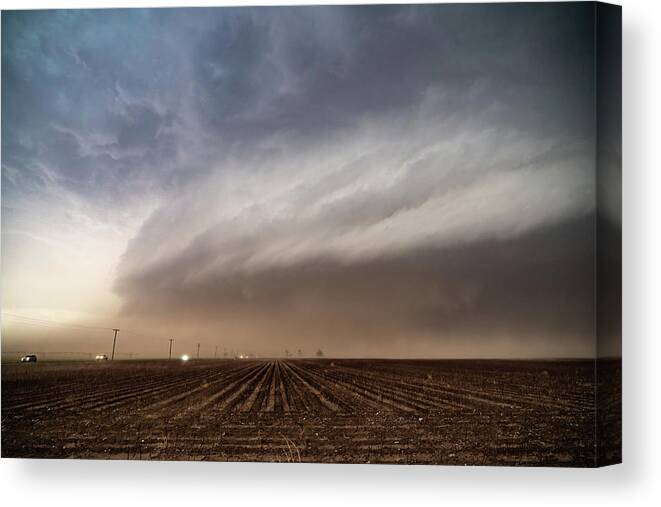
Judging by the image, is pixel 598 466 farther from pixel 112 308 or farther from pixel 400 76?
pixel 112 308

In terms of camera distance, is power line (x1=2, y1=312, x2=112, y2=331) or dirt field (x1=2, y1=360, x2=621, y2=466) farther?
power line (x1=2, y1=312, x2=112, y2=331)

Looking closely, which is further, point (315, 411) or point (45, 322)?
point (45, 322)

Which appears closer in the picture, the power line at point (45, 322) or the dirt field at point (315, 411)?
the dirt field at point (315, 411)

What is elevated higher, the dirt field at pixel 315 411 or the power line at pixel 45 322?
the power line at pixel 45 322

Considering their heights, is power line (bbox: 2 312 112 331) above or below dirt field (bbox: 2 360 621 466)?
above

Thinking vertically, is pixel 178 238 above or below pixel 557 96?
below

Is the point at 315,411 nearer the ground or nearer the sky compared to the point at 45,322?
nearer the ground

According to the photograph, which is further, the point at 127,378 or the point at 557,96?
the point at 127,378

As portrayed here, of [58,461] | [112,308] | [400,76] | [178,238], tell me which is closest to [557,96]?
[400,76]
